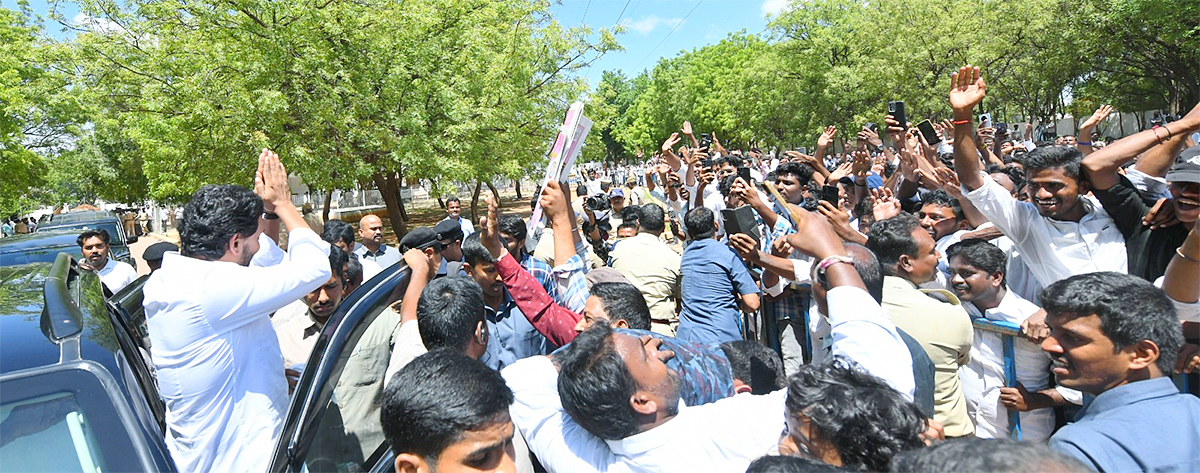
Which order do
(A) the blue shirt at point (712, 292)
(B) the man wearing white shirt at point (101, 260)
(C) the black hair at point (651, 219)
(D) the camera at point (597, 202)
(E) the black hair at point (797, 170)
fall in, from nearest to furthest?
(A) the blue shirt at point (712, 292), (C) the black hair at point (651, 219), (B) the man wearing white shirt at point (101, 260), (E) the black hair at point (797, 170), (D) the camera at point (597, 202)

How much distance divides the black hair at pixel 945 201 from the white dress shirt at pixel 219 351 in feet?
13.2

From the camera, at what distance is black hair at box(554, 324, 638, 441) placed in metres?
1.92

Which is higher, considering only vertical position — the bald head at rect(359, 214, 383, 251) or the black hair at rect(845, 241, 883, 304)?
the bald head at rect(359, 214, 383, 251)

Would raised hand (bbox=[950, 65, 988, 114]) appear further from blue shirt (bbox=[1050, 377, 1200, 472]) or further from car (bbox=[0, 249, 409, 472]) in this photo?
car (bbox=[0, 249, 409, 472])

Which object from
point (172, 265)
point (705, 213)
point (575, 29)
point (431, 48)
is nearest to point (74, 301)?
point (172, 265)

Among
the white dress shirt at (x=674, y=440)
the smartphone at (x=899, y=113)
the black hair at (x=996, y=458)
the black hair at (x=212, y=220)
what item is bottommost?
the white dress shirt at (x=674, y=440)

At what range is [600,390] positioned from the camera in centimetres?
191

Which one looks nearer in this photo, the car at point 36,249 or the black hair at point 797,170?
the car at point 36,249

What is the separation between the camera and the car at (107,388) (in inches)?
77.9

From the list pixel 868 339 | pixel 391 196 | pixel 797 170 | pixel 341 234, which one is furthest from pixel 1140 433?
pixel 391 196

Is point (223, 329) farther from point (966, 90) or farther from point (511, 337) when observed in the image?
point (966, 90)

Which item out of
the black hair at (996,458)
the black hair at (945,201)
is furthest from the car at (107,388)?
the black hair at (945,201)

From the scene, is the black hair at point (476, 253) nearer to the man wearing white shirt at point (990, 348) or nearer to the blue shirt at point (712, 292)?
the blue shirt at point (712, 292)

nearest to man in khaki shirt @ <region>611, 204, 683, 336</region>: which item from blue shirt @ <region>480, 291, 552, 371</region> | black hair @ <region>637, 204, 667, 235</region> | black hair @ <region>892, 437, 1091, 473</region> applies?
black hair @ <region>637, 204, 667, 235</region>
